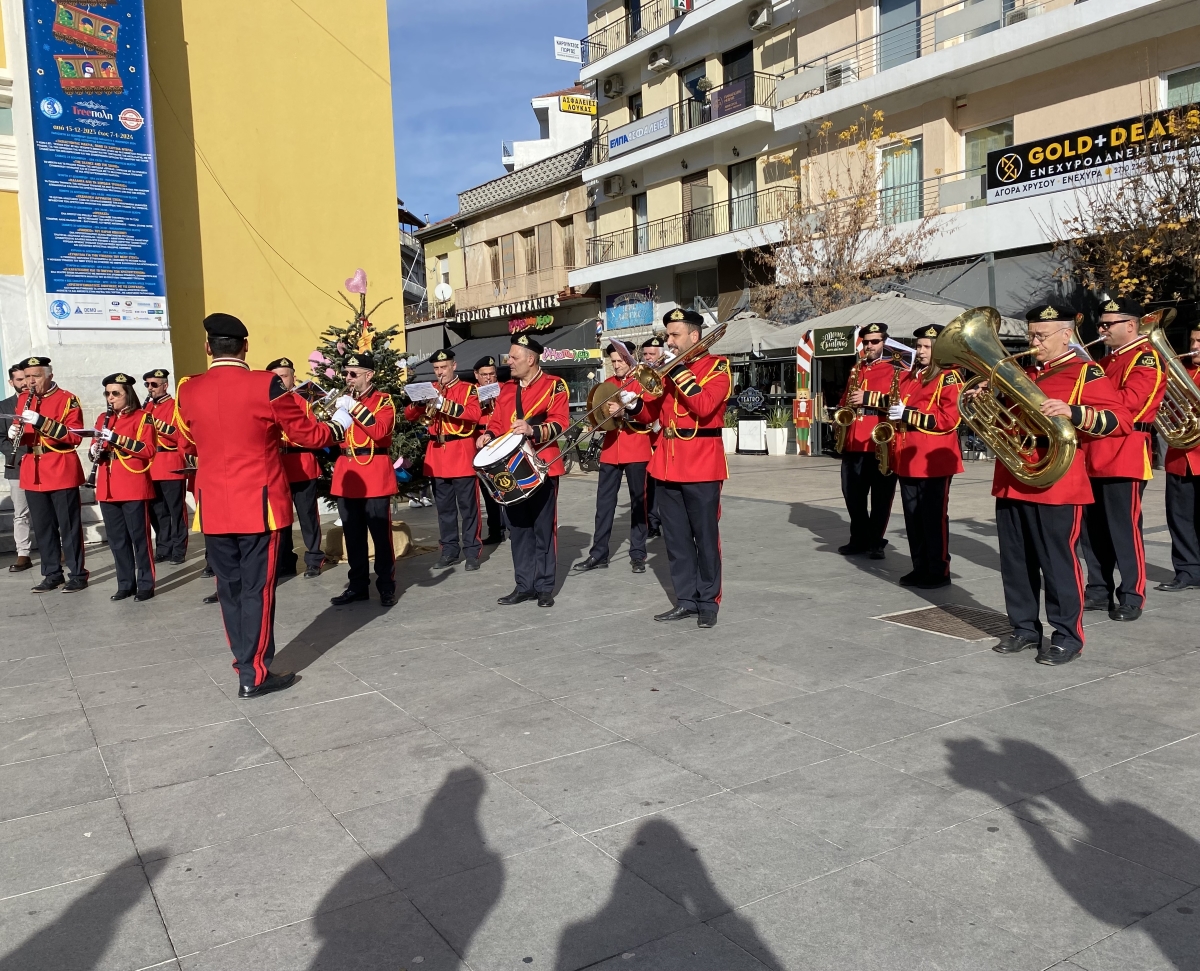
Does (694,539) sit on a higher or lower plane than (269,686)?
higher

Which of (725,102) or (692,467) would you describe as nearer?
(692,467)

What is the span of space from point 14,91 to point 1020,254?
17123 millimetres

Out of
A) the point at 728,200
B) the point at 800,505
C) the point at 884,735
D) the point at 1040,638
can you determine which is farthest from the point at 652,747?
the point at 728,200

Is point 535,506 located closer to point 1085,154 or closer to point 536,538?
point 536,538

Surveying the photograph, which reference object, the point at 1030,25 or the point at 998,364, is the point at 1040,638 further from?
the point at 1030,25

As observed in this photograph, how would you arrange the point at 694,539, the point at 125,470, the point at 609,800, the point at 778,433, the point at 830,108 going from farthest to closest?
1. the point at 830,108
2. the point at 778,433
3. the point at 125,470
4. the point at 694,539
5. the point at 609,800

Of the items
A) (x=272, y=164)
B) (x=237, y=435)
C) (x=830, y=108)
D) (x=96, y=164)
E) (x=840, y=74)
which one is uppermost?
(x=840, y=74)

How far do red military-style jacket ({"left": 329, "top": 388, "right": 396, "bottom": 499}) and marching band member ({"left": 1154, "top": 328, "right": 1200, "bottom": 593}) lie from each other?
19.0 feet

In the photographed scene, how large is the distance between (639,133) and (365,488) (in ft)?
82.7

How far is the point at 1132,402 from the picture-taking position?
559 centimetres

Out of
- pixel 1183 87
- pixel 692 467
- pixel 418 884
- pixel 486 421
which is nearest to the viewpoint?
pixel 418 884

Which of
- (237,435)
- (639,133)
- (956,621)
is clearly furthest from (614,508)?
(639,133)

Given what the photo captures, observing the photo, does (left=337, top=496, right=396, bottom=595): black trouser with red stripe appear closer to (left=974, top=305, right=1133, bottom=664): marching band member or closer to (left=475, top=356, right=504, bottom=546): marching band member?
(left=475, top=356, right=504, bottom=546): marching band member

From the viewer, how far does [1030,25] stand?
18.6 m
